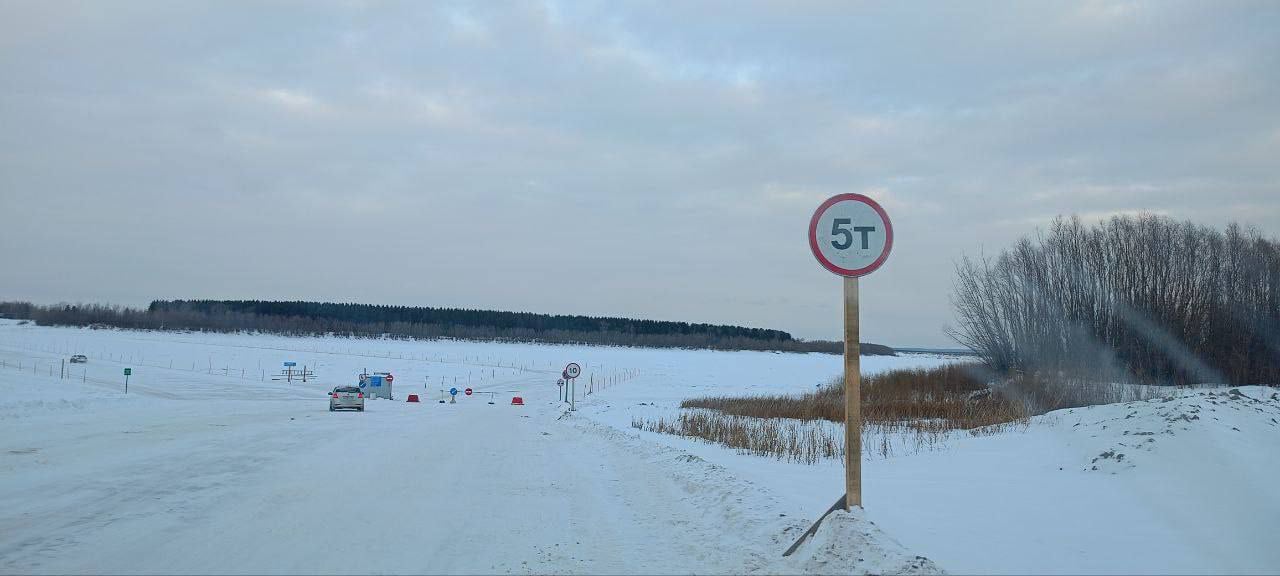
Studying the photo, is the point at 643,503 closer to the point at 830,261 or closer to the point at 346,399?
the point at 830,261

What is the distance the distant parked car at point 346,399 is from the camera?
107ft

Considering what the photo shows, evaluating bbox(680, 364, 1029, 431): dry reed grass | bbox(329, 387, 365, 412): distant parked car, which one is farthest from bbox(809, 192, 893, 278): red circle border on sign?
bbox(329, 387, 365, 412): distant parked car

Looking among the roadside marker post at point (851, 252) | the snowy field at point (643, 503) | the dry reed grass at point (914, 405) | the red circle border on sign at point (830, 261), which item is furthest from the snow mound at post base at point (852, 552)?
the dry reed grass at point (914, 405)

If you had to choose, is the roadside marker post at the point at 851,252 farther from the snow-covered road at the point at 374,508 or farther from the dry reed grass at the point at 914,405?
the dry reed grass at the point at 914,405

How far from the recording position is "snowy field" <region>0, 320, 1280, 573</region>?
20.3ft

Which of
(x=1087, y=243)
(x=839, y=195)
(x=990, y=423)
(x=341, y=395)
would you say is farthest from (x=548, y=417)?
(x=1087, y=243)

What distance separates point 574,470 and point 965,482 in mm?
6006

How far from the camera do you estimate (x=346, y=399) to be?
108ft

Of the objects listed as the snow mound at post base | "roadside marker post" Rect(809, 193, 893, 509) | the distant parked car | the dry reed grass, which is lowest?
the distant parked car

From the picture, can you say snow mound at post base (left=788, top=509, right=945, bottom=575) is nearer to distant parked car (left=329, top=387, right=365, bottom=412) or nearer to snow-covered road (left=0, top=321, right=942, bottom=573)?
snow-covered road (left=0, top=321, right=942, bottom=573)

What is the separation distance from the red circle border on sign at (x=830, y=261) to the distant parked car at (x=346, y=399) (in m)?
29.3

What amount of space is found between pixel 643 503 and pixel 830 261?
4.11 meters

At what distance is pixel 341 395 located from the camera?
32938mm

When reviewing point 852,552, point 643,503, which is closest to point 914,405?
point 643,503
